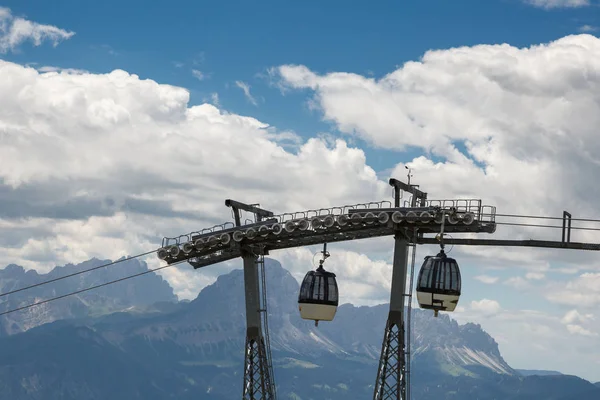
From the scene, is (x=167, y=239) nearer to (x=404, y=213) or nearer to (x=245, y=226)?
(x=245, y=226)

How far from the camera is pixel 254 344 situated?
72000 millimetres

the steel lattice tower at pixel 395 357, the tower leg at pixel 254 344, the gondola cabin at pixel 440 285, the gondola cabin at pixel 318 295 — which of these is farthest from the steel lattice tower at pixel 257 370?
the gondola cabin at pixel 440 285

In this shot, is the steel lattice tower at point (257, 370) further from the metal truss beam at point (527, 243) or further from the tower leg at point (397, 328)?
the metal truss beam at point (527, 243)

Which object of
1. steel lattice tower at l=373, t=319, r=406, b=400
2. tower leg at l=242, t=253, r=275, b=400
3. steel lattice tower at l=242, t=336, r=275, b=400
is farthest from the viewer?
tower leg at l=242, t=253, r=275, b=400

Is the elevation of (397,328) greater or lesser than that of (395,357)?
greater

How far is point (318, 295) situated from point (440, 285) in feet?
25.9

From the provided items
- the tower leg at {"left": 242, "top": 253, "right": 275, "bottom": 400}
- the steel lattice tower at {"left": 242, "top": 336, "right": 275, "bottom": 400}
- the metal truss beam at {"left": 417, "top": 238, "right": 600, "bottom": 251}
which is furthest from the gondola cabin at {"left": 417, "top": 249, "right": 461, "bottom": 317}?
the steel lattice tower at {"left": 242, "top": 336, "right": 275, "bottom": 400}

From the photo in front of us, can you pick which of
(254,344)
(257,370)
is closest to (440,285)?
(254,344)

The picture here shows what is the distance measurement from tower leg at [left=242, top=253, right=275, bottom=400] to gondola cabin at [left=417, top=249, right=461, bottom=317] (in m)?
17.1

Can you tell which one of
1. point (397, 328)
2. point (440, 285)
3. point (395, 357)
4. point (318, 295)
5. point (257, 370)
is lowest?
point (257, 370)

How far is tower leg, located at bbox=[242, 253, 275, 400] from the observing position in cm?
7162

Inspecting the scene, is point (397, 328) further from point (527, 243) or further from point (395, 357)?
point (527, 243)

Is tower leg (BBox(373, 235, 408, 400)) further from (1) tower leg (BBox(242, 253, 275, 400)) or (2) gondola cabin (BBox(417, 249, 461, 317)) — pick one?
(1) tower leg (BBox(242, 253, 275, 400))

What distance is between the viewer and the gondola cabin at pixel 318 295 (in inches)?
2424
